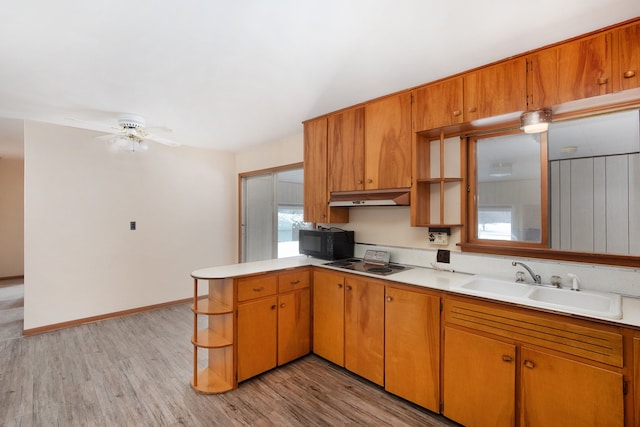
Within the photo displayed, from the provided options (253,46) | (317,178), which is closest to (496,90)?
(253,46)

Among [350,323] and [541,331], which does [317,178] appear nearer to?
[350,323]

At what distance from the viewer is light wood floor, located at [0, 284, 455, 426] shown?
2.01m

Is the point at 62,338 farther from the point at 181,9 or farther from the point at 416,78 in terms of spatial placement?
the point at 416,78

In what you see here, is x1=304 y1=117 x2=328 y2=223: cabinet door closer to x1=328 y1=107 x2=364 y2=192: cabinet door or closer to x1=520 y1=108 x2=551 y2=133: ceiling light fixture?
x1=328 y1=107 x2=364 y2=192: cabinet door

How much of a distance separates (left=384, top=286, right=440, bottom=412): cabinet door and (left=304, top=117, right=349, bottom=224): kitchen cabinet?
46.1 inches

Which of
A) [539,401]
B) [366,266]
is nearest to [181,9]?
[366,266]

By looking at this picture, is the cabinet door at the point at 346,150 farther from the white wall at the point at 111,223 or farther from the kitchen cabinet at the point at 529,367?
the white wall at the point at 111,223

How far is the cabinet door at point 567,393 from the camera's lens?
140 cm

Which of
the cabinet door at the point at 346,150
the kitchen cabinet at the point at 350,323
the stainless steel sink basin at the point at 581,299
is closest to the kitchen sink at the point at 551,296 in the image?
the stainless steel sink basin at the point at 581,299

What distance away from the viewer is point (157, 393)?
2.28 metres

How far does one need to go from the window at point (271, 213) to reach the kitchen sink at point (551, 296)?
229 centimetres

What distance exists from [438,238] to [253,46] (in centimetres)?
205

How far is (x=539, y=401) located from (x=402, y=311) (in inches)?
34.0

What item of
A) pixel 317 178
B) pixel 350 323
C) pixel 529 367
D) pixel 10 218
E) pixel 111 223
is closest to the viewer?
pixel 529 367
